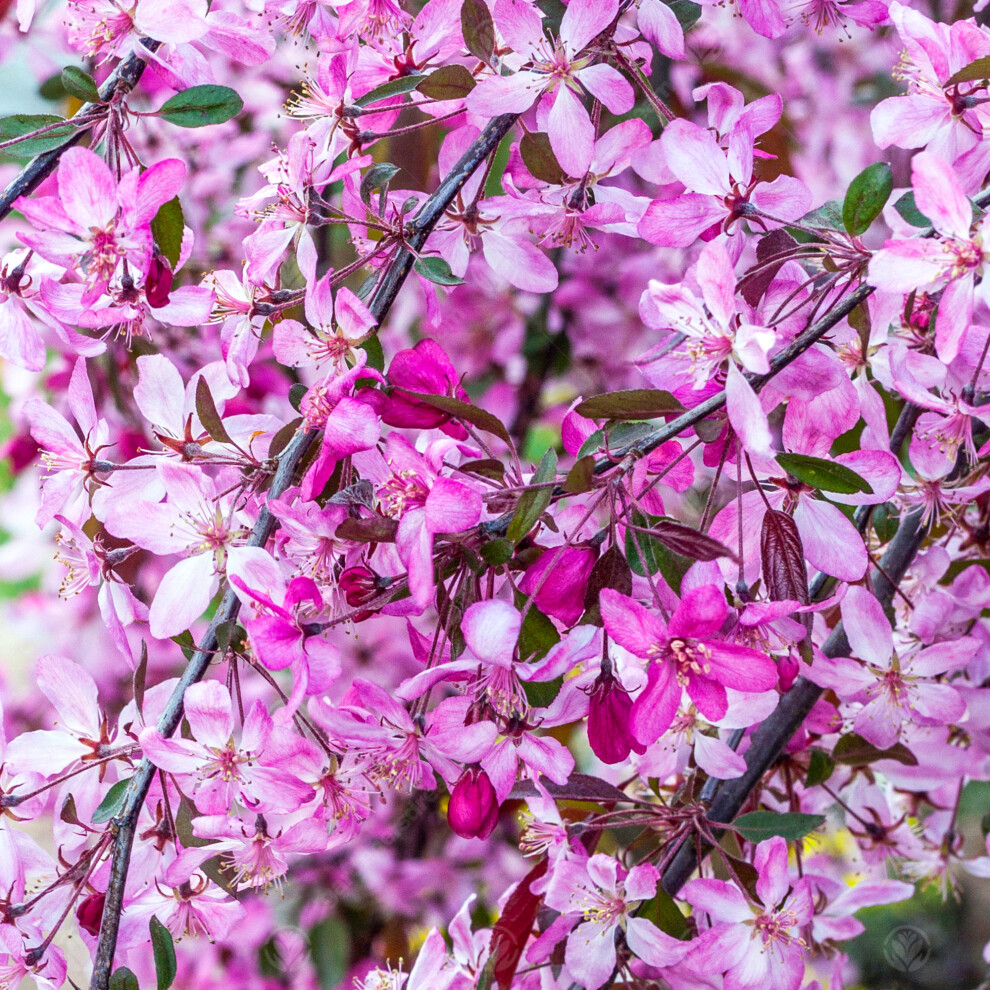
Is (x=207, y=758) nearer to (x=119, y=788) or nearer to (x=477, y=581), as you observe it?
(x=119, y=788)

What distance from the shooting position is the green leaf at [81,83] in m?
0.62

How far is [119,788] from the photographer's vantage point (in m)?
0.60

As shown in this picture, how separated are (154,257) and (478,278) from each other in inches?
34.0

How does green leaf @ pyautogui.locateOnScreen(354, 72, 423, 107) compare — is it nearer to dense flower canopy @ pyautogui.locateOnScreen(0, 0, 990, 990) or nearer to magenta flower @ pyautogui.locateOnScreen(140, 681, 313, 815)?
dense flower canopy @ pyautogui.locateOnScreen(0, 0, 990, 990)

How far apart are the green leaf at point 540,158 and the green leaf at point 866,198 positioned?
0.19 meters

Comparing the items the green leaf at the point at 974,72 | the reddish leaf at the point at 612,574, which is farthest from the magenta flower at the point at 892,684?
the green leaf at the point at 974,72

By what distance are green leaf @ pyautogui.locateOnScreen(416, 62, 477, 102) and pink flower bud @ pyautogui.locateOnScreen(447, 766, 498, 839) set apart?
39 centimetres

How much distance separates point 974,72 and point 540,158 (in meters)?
0.25

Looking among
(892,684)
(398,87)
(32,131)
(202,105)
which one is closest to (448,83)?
(398,87)

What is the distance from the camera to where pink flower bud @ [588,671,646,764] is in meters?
0.56

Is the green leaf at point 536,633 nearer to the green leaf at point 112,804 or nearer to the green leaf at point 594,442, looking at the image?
the green leaf at point 594,442
